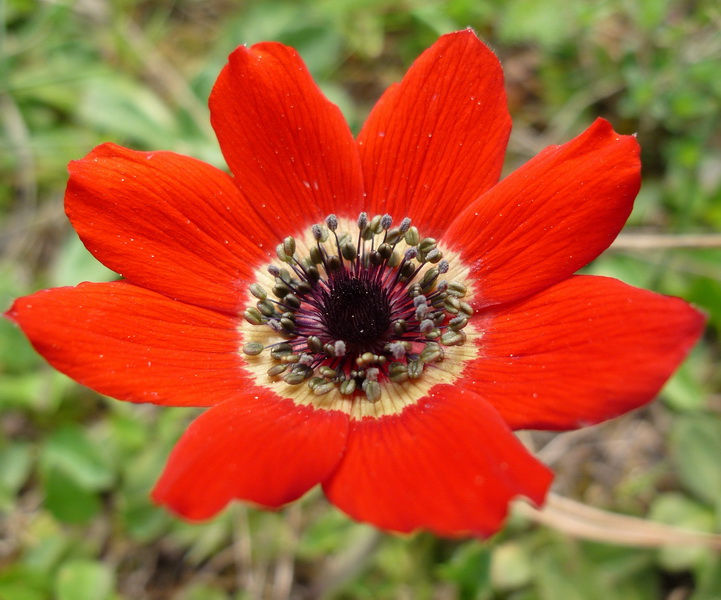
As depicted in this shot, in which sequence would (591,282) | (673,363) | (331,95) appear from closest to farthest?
(673,363) → (591,282) → (331,95)

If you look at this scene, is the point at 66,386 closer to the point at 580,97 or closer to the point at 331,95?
the point at 331,95

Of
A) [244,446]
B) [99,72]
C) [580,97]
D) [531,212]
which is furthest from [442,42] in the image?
[99,72]

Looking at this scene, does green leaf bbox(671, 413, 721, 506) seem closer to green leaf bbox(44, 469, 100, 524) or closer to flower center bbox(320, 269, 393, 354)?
flower center bbox(320, 269, 393, 354)

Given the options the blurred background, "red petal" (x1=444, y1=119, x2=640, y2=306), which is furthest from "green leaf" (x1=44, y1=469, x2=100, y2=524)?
"red petal" (x1=444, y1=119, x2=640, y2=306)

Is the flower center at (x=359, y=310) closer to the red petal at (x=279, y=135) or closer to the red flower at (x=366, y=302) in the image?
the red flower at (x=366, y=302)

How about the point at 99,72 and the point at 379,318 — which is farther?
the point at 99,72

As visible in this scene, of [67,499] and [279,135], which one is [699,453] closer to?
[279,135]
